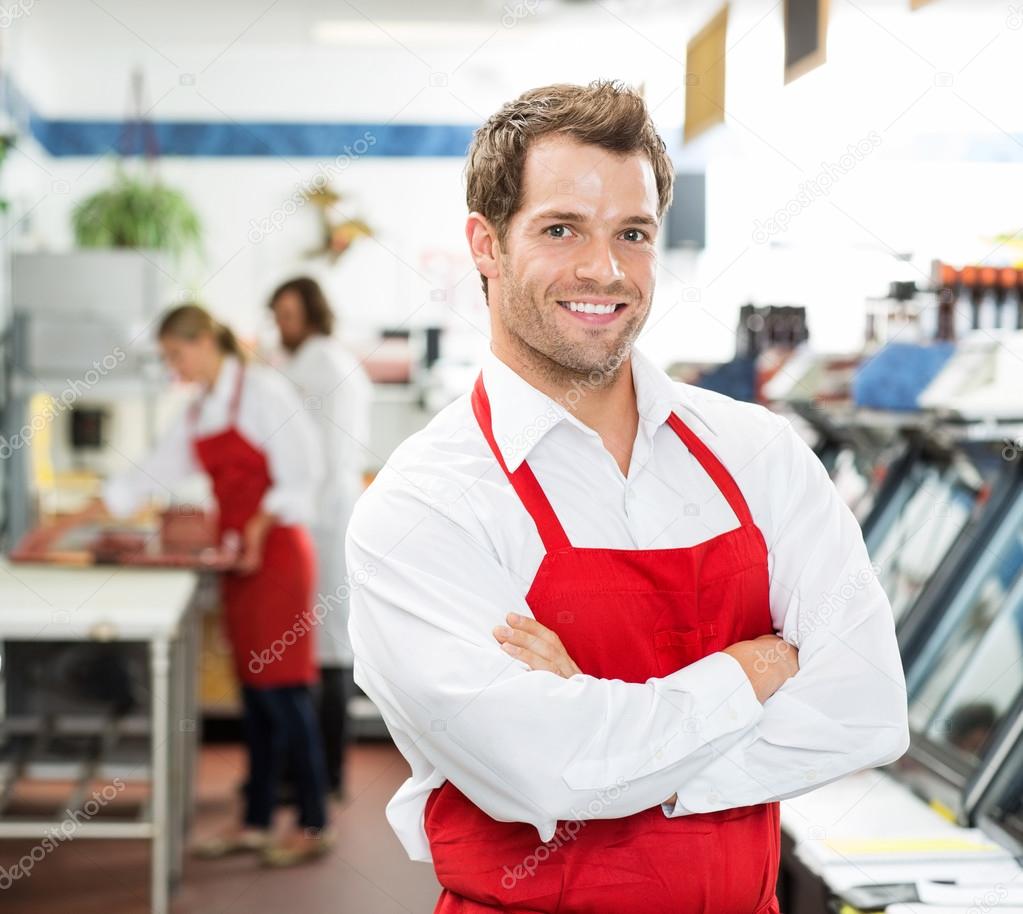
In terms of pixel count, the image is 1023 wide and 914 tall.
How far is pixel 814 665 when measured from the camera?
1.55 m

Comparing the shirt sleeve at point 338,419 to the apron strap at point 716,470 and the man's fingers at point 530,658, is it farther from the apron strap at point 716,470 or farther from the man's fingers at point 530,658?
the man's fingers at point 530,658

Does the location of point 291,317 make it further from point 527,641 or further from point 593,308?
point 527,641

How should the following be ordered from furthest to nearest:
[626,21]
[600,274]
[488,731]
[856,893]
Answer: [626,21] < [856,893] < [600,274] < [488,731]

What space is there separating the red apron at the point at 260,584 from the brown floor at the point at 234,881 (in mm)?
631

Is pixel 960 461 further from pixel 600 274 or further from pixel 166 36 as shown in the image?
pixel 166 36

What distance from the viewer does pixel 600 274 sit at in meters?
1.54

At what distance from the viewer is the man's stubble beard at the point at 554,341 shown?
156 centimetres

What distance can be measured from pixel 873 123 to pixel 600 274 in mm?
2181

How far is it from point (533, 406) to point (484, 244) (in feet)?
0.77

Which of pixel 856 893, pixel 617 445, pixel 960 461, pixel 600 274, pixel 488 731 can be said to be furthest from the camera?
pixel 960 461

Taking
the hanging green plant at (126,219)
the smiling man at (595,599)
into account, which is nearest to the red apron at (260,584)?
the hanging green plant at (126,219)

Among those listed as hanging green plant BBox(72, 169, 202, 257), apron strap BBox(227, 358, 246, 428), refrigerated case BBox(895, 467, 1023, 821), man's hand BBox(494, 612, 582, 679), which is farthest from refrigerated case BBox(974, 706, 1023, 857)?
hanging green plant BBox(72, 169, 202, 257)

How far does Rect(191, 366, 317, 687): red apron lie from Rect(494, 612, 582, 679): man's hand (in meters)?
2.72

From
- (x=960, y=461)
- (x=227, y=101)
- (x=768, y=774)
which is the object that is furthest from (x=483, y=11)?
(x=768, y=774)
